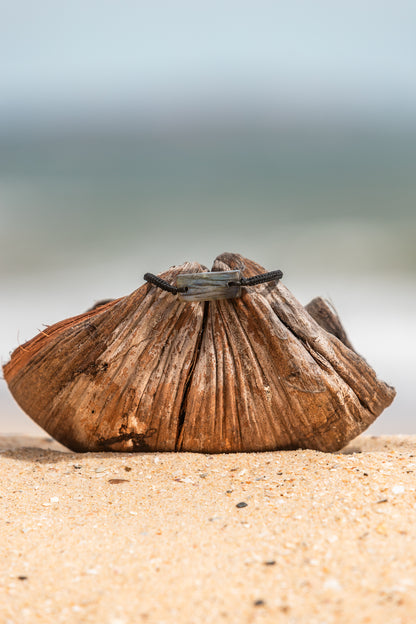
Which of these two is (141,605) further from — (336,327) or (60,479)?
(336,327)

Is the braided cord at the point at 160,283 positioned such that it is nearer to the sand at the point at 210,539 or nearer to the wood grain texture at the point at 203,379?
the wood grain texture at the point at 203,379

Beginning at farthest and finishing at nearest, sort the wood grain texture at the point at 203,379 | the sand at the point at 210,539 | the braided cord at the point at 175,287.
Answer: the braided cord at the point at 175,287 → the wood grain texture at the point at 203,379 → the sand at the point at 210,539

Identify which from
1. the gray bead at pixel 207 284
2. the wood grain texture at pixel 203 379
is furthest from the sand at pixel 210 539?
the gray bead at pixel 207 284

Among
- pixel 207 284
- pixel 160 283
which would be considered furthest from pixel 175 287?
pixel 207 284

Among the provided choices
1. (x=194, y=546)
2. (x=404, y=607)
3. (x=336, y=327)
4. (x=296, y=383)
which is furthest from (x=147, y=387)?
(x=404, y=607)

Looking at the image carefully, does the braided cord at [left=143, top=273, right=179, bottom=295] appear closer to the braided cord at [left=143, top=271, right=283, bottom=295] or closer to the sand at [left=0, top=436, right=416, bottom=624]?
the braided cord at [left=143, top=271, right=283, bottom=295]

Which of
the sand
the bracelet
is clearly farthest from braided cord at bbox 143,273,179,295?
the sand

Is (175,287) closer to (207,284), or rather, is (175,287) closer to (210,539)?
(207,284)
